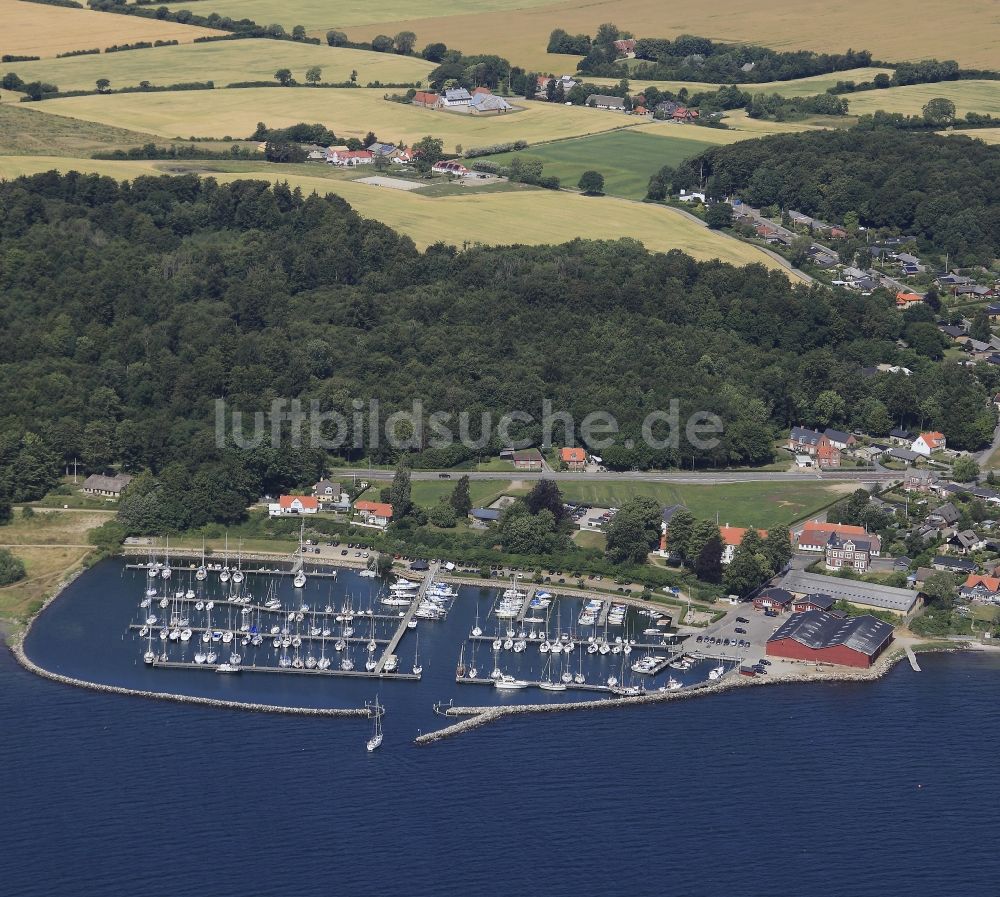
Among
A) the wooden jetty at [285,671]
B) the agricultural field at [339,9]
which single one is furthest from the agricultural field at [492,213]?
the agricultural field at [339,9]

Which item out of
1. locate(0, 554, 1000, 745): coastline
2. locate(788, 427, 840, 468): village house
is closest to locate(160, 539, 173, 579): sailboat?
locate(0, 554, 1000, 745): coastline

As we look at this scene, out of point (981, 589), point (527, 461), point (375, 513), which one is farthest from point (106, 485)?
point (981, 589)

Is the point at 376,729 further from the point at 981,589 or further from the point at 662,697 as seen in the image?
the point at 981,589

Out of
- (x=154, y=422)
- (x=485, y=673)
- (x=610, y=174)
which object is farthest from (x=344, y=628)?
(x=610, y=174)

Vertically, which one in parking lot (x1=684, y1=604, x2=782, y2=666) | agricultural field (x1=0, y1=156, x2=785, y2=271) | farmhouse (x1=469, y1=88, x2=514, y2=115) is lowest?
parking lot (x1=684, y1=604, x2=782, y2=666)

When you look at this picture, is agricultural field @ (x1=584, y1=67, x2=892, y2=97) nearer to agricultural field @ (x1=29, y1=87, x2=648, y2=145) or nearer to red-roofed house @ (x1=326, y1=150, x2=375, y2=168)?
agricultural field @ (x1=29, y1=87, x2=648, y2=145)

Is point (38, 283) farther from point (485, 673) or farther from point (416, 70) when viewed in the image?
point (416, 70)
